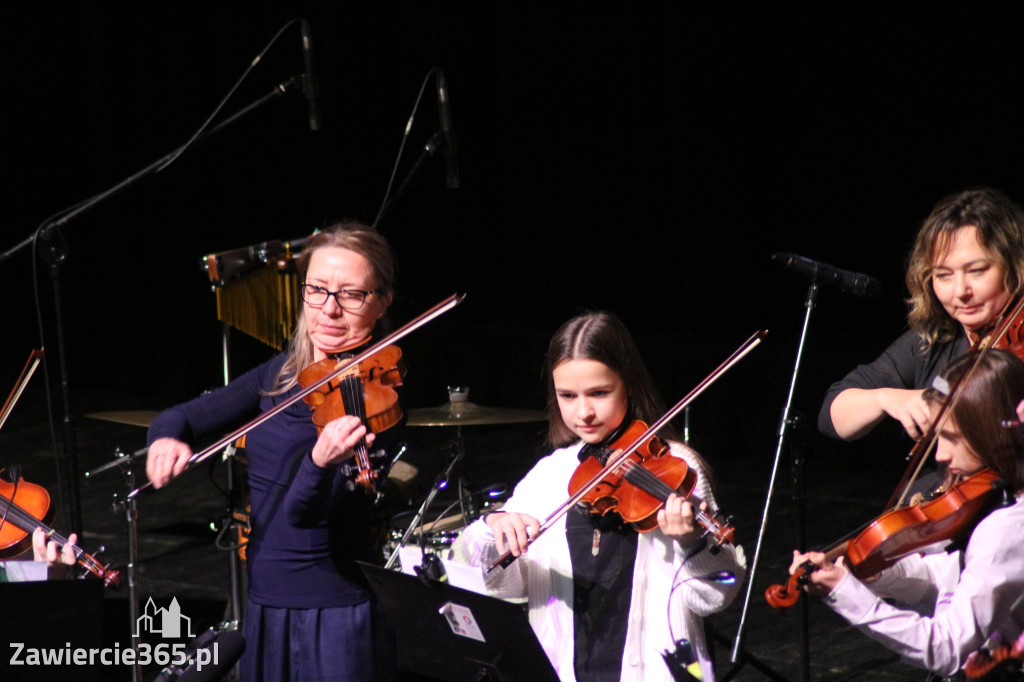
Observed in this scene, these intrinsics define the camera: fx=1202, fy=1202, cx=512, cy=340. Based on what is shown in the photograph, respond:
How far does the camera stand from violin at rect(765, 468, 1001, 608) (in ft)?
5.98

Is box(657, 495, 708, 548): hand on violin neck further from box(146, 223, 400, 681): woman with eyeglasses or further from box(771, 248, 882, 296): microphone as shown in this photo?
box(771, 248, 882, 296): microphone

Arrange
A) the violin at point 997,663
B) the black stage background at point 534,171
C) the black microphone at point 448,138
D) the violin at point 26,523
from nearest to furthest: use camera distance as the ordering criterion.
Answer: the violin at point 997,663 < the violin at point 26,523 < the black microphone at point 448,138 < the black stage background at point 534,171

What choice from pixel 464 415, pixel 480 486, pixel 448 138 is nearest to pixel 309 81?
pixel 448 138

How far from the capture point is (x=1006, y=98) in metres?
4.38

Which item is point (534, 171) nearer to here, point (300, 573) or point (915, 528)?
point (300, 573)

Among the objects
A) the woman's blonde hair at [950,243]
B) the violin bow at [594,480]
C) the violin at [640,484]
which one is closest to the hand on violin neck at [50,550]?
the violin bow at [594,480]

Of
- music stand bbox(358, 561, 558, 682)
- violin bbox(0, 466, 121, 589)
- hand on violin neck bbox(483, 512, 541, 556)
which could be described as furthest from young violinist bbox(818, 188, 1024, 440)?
violin bbox(0, 466, 121, 589)

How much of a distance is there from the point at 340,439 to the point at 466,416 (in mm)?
1584

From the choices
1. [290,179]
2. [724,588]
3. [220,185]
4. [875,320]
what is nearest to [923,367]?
[724,588]

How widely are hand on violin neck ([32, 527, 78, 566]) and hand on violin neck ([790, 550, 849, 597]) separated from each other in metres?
1.31

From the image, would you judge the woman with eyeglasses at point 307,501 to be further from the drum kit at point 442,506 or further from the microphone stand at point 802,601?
the microphone stand at point 802,601

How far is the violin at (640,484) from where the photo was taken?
1.97m

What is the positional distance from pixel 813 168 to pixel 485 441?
81.7 inches

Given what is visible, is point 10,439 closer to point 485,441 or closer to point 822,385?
point 485,441
